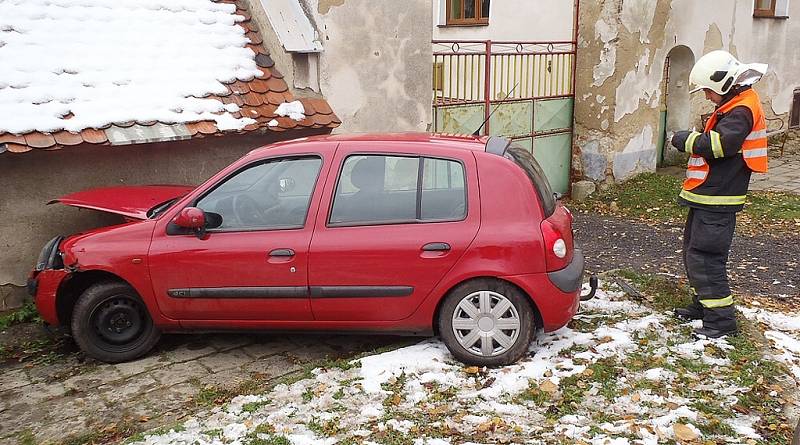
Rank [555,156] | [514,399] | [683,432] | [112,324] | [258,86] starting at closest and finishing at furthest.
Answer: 1. [683,432]
2. [514,399]
3. [112,324]
4. [258,86]
5. [555,156]

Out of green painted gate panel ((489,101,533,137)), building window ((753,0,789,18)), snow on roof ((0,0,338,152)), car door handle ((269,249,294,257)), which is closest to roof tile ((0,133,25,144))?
snow on roof ((0,0,338,152))

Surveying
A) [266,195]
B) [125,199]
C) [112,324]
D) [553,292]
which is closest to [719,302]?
[553,292]

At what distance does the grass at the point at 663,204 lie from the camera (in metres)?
8.95

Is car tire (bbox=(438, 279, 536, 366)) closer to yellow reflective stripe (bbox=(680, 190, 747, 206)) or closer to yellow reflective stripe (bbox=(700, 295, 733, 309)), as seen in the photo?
yellow reflective stripe (bbox=(700, 295, 733, 309))

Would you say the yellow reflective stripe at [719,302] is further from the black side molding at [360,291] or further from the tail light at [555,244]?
the black side molding at [360,291]

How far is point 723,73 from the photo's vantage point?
479 centimetres

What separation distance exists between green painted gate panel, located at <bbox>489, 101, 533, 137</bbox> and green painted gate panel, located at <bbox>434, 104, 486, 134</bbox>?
233 mm

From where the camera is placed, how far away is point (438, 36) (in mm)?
14492

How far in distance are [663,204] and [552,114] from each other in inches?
79.9

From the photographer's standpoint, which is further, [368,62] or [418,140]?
[368,62]

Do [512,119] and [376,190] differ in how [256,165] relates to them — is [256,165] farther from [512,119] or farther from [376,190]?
[512,119]

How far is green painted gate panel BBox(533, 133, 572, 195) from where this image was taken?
10266mm

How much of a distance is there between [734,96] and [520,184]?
1.69 meters

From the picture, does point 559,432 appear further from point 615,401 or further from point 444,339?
point 444,339
